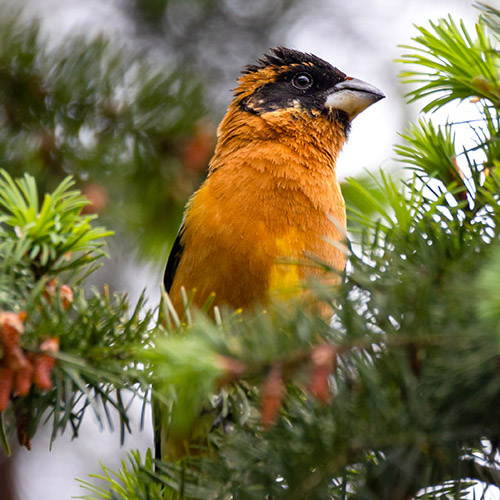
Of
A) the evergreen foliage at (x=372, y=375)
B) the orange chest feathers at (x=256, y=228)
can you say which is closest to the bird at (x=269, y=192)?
the orange chest feathers at (x=256, y=228)

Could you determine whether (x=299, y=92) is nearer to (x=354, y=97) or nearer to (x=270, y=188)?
(x=354, y=97)

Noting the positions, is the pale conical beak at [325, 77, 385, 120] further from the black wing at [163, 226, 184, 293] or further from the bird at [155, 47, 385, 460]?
the black wing at [163, 226, 184, 293]

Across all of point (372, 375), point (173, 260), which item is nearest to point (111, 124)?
point (173, 260)

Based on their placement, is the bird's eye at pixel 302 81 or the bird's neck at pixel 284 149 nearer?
the bird's neck at pixel 284 149

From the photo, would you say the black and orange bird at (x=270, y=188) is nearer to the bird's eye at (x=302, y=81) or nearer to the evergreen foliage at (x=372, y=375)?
the bird's eye at (x=302, y=81)

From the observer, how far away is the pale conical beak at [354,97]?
482 cm

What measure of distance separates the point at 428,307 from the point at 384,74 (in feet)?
21.9

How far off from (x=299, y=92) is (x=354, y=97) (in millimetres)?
383

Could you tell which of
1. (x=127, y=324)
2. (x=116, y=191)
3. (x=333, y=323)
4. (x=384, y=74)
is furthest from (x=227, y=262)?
(x=384, y=74)

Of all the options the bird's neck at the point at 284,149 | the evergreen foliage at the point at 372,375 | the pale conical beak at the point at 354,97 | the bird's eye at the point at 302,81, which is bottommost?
the evergreen foliage at the point at 372,375

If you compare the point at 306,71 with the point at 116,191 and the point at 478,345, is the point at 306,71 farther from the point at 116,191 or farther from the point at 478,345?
the point at 478,345

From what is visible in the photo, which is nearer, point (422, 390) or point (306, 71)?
point (422, 390)

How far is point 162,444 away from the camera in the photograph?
4043mm

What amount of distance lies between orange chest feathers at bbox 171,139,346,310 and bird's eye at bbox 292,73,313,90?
851mm
